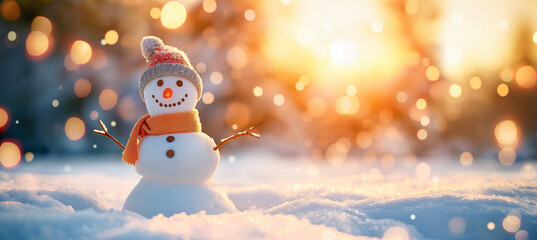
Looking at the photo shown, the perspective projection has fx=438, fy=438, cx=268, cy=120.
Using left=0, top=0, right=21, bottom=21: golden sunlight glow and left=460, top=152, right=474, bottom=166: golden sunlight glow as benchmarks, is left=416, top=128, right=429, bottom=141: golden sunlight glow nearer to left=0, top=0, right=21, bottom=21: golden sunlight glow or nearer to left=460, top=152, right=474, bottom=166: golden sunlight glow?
left=460, top=152, right=474, bottom=166: golden sunlight glow

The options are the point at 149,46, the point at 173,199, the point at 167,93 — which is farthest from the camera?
the point at 149,46

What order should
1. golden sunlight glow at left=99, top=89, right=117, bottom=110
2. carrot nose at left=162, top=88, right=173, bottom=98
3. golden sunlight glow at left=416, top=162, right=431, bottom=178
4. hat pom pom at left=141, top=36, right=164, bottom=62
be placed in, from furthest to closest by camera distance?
golden sunlight glow at left=99, top=89, right=117, bottom=110 < golden sunlight glow at left=416, top=162, right=431, bottom=178 < hat pom pom at left=141, top=36, right=164, bottom=62 < carrot nose at left=162, top=88, right=173, bottom=98

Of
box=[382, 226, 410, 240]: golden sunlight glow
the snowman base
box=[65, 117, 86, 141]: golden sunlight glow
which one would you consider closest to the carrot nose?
the snowman base

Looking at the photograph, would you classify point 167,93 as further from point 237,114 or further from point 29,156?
point 29,156

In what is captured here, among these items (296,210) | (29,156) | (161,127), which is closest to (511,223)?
(296,210)

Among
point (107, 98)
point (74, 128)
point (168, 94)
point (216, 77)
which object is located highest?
point (216, 77)

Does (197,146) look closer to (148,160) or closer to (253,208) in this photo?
(148,160)

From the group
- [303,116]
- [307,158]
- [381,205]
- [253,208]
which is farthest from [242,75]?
[381,205]
